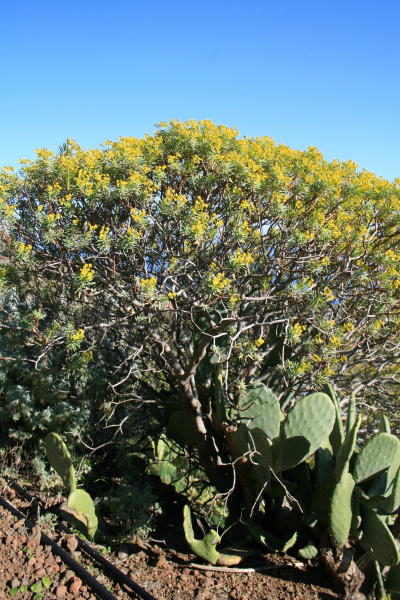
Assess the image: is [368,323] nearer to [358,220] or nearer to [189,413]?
[358,220]

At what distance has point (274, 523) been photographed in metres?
4.86

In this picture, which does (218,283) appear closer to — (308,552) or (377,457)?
(377,457)

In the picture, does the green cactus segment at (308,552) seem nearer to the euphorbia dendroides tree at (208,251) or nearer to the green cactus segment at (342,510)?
the green cactus segment at (342,510)

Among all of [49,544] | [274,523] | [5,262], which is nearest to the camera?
[49,544]

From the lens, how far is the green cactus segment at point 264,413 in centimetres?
434

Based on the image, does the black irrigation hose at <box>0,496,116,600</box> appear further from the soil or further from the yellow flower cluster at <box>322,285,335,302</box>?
the yellow flower cluster at <box>322,285,335,302</box>

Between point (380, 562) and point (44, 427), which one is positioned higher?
point (44, 427)

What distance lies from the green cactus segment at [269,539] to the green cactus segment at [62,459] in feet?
5.08

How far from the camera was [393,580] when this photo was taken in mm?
4273

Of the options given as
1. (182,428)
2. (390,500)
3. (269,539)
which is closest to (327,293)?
(390,500)

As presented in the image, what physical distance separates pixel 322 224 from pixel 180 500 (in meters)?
3.34

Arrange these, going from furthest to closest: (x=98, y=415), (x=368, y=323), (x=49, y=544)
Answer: (x=98, y=415) < (x=368, y=323) < (x=49, y=544)

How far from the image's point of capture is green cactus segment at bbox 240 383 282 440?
4.34 metres

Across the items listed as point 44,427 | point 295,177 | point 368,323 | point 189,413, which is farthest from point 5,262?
point 368,323
